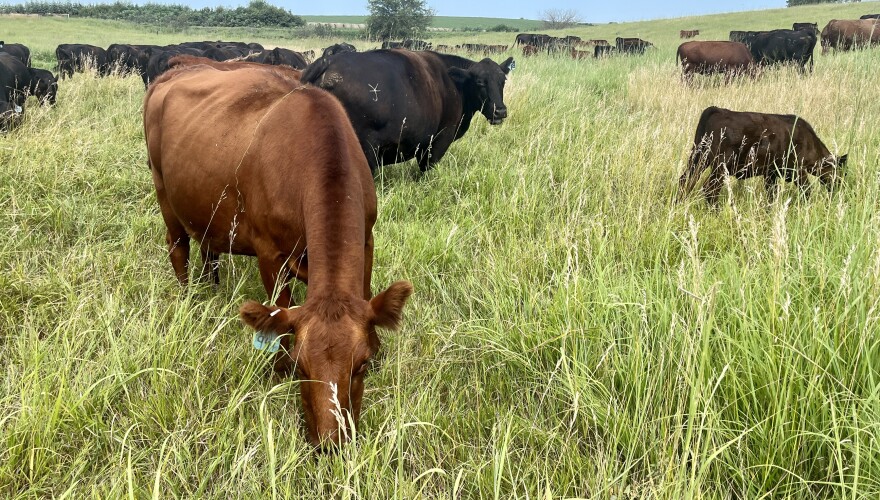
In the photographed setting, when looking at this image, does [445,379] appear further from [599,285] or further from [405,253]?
[405,253]

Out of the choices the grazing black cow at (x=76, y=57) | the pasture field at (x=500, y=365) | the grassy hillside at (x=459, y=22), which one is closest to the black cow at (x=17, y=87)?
the pasture field at (x=500, y=365)

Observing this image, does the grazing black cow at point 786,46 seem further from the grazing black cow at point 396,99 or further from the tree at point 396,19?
the tree at point 396,19

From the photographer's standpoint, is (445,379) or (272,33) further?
(272,33)

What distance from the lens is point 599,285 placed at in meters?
2.78

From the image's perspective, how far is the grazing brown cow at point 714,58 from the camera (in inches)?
515

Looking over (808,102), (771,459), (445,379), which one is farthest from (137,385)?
(808,102)

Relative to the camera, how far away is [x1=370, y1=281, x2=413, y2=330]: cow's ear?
2.15 metres

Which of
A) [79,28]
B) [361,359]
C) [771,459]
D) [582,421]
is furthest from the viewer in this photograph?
[79,28]

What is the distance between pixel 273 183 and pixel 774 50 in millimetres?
16322

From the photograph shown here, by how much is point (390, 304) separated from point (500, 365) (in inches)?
28.2

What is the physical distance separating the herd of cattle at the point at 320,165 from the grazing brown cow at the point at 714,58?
8592 mm

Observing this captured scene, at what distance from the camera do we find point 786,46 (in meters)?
14.6

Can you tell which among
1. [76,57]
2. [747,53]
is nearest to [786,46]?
[747,53]

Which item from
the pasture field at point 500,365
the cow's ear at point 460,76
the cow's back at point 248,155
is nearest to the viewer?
the pasture field at point 500,365
